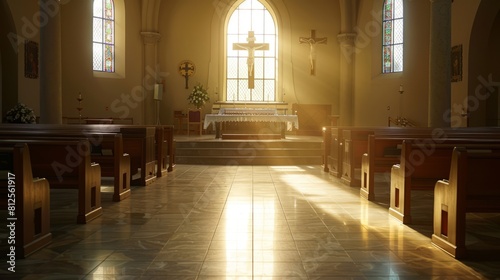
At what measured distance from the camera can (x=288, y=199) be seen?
6969mm

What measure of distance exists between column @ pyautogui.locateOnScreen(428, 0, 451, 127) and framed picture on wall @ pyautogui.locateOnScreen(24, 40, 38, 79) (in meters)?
10.5

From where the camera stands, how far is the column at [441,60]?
1022cm

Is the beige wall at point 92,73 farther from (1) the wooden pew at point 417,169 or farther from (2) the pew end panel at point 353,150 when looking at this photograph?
(1) the wooden pew at point 417,169

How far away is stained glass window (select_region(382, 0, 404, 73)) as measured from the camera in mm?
16969

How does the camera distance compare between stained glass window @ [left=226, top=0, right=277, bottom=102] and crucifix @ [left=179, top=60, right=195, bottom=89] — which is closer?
crucifix @ [left=179, top=60, right=195, bottom=89]

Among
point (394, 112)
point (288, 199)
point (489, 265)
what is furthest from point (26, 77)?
point (489, 265)

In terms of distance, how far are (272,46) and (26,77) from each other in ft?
29.9

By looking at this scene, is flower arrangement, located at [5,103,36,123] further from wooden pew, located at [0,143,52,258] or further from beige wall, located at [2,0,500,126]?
wooden pew, located at [0,143,52,258]

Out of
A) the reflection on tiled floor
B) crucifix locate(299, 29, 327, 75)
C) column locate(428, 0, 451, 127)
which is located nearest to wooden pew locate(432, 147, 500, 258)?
the reflection on tiled floor

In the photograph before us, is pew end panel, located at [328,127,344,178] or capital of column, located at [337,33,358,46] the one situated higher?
capital of column, located at [337,33,358,46]

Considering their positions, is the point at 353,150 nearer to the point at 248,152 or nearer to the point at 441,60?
the point at 441,60

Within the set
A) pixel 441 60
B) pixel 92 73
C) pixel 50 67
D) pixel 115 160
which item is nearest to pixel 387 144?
pixel 441 60

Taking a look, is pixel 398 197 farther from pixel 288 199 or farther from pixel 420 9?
pixel 420 9

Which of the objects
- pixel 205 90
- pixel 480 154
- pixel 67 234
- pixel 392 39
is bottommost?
pixel 67 234
